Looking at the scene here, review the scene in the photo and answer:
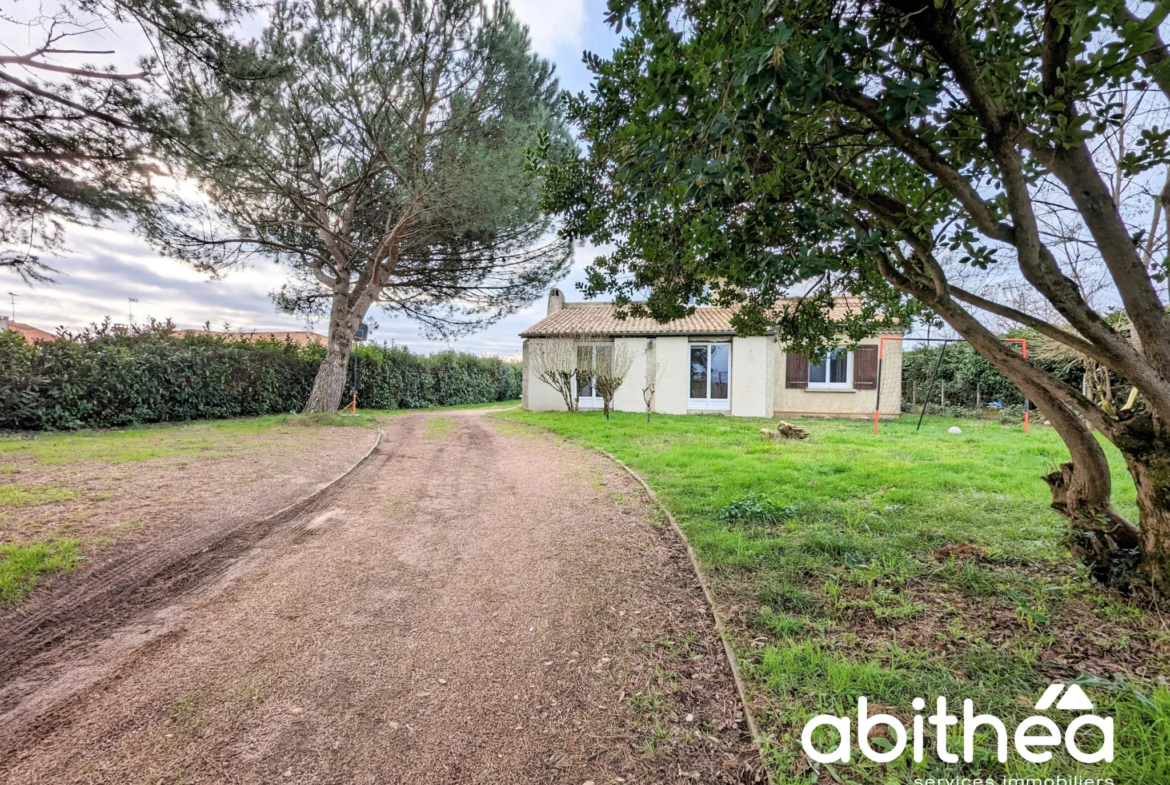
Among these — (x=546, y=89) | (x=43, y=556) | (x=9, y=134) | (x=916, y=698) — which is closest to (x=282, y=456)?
(x=43, y=556)

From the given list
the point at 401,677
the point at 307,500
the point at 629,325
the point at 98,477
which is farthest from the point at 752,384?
the point at 98,477

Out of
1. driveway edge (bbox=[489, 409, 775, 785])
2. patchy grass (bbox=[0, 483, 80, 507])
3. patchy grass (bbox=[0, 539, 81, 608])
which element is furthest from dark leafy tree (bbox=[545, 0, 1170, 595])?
patchy grass (bbox=[0, 483, 80, 507])

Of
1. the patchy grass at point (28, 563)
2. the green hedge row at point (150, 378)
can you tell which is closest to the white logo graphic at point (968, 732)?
the patchy grass at point (28, 563)

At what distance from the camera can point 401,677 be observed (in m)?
2.29

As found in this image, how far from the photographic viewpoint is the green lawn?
6.01 feet

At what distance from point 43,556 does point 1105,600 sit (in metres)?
6.91

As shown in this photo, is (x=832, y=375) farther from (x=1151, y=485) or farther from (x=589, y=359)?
(x=1151, y=485)

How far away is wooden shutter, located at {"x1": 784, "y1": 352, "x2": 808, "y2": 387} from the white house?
31 mm

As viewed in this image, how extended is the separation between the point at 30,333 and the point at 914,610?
1443 cm

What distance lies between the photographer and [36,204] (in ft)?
19.3

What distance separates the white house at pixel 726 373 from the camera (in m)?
15.1

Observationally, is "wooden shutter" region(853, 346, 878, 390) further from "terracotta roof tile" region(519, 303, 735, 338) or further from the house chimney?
the house chimney

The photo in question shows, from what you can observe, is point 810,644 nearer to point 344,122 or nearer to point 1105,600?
point 1105,600

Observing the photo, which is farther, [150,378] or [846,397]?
[846,397]
